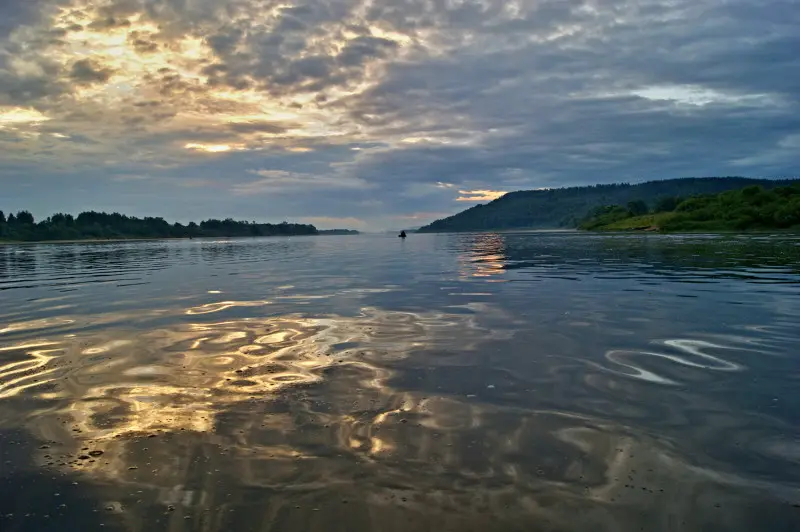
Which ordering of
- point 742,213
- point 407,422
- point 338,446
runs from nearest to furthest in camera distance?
1. point 338,446
2. point 407,422
3. point 742,213

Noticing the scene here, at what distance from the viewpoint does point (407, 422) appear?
813 centimetres

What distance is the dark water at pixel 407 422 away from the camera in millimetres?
5633

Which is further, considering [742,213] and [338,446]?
[742,213]

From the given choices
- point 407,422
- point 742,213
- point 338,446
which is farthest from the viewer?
point 742,213

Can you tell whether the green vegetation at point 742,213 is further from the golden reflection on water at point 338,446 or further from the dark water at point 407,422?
the golden reflection on water at point 338,446

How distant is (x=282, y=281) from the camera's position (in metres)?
31.8

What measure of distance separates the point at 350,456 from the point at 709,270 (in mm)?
31701

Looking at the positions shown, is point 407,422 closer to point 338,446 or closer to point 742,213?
point 338,446

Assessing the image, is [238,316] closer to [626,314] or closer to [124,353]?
[124,353]

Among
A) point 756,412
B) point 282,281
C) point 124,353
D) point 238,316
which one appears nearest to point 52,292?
point 282,281

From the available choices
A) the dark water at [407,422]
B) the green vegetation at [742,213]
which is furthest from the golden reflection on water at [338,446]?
the green vegetation at [742,213]

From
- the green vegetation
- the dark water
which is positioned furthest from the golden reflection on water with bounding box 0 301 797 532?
the green vegetation

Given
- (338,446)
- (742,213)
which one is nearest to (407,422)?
(338,446)

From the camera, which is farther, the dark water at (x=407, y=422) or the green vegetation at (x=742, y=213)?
the green vegetation at (x=742, y=213)
